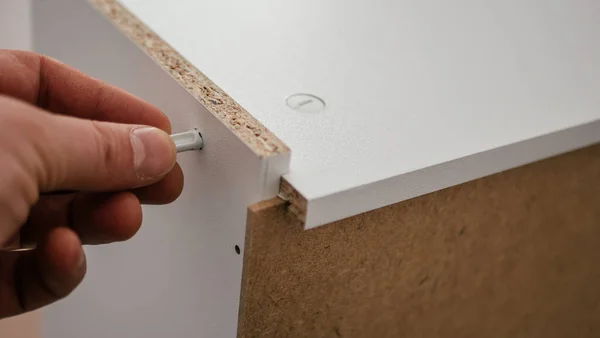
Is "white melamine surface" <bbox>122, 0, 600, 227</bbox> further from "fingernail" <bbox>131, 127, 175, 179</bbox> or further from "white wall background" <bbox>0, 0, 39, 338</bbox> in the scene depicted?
"white wall background" <bbox>0, 0, 39, 338</bbox>

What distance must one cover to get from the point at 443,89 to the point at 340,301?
0.20m

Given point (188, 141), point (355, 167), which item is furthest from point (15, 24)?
point (355, 167)

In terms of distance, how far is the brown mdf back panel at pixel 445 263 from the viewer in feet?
1.48

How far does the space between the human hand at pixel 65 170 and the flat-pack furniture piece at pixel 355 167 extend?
0.16 ft

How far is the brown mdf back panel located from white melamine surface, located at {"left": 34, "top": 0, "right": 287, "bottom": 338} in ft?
0.10

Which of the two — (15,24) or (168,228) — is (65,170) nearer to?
(168,228)

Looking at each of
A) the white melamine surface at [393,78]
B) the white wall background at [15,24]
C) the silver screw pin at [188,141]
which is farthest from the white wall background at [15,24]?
the silver screw pin at [188,141]

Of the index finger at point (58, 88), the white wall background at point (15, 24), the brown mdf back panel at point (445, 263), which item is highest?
the white wall background at point (15, 24)

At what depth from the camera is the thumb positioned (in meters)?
Answer: 0.37

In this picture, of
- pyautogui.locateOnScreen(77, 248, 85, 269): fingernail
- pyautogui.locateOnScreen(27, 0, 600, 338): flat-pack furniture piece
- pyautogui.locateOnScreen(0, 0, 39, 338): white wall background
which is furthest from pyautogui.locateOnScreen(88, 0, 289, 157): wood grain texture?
pyautogui.locateOnScreen(0, 0, 39, 338): white wall background

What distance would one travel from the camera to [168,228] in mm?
552

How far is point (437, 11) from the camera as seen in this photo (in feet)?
2.30

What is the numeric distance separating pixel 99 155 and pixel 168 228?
18 cm

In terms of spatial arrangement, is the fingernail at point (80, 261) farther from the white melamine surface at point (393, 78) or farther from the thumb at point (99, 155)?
the white melamine surface at point (393, 78)
